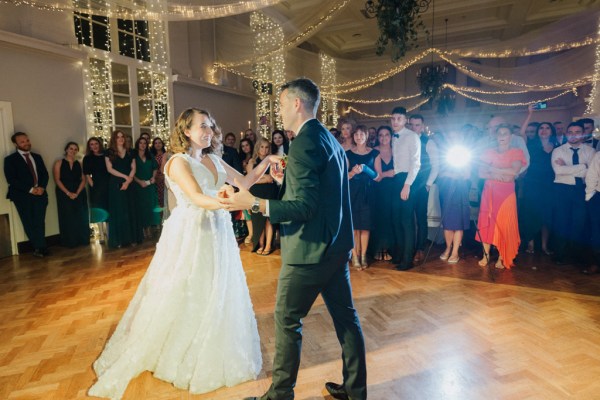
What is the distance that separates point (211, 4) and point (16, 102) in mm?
3899

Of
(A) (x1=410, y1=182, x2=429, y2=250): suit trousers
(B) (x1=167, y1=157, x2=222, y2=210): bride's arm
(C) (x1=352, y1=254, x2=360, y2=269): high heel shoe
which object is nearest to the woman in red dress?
(A) (x1=410, y1=182, x2=429, y2=250): suit trousers

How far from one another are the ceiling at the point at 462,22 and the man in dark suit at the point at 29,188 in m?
5.83

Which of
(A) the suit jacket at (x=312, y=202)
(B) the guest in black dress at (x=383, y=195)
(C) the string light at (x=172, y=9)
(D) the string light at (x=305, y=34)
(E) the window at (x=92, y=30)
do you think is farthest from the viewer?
(E) the window at (x=92, y=30)

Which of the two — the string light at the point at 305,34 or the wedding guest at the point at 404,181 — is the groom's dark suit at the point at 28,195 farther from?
the wedding guest at the point at 404,181

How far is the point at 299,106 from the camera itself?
5.53ft

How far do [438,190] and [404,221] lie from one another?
1104 millimetres

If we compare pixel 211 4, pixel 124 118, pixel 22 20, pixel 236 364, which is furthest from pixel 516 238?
pixel 22 20

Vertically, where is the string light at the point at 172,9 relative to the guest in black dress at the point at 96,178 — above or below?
above

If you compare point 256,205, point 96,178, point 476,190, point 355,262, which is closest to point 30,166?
point 96,178

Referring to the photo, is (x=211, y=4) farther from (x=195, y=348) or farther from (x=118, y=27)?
(x=118, y=27)

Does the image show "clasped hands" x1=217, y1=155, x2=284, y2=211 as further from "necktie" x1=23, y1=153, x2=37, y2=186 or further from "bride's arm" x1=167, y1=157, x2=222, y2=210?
"necktie" x1=23, y1=153, x2=37, y2=186

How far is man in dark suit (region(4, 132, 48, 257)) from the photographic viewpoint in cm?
516

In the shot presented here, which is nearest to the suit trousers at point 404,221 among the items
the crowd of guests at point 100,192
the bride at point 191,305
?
the bride at point 191,305

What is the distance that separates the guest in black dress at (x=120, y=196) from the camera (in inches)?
226
